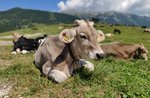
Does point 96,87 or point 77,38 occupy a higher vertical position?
point 77,38

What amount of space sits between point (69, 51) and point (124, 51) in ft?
28.8

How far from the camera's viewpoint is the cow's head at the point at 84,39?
1234 centimetres

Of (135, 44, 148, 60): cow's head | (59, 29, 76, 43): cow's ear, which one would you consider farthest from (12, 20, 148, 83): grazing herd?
(135, 44, 148, 60): cow's head

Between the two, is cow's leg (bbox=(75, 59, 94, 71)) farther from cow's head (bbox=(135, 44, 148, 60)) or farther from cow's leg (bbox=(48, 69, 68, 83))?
cow's head (bbox=(135, 44, 148, 60))

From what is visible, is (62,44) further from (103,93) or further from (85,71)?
(103,93)

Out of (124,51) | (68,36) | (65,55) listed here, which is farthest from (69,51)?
(124,51)

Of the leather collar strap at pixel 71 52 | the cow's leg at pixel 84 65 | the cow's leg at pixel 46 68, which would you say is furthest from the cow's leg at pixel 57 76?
the cow's leg at pixel 84 65

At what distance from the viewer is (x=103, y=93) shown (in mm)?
12516

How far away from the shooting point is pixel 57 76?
13352 millimetres

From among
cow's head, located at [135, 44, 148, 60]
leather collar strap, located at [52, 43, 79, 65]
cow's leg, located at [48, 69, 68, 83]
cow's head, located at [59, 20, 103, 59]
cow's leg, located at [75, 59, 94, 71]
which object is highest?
cow's head, located at [59, 20, 103, 59]

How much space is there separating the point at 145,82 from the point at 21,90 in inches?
209

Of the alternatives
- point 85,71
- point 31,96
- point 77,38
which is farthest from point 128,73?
point 31,96

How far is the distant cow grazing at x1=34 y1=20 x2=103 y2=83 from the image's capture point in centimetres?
1255

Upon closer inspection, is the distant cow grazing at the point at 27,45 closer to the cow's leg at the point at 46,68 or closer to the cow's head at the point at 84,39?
the cow's leg at the point at 46,68
